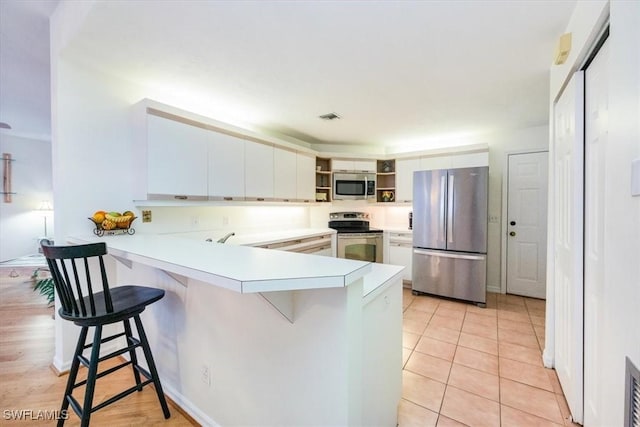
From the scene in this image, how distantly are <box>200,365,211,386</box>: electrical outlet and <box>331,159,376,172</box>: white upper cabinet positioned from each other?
3501 millimetres

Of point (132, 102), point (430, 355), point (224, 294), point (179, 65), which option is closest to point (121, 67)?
point (132, 102)

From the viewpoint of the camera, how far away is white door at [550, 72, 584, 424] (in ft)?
4.96

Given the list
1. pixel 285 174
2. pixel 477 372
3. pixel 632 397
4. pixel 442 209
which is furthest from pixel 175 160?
pixel 442 209

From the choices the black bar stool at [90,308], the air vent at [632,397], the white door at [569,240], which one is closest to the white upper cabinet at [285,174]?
the black bar stool at [90,308]

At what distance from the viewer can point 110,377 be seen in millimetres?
2002

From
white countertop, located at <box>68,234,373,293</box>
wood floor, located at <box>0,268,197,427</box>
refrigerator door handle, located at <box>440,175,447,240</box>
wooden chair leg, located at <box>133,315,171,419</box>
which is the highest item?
refrigerator door handle, located at <box>440,175,447,240</box>

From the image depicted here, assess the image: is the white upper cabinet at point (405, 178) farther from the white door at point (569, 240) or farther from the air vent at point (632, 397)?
the air vent at point (632, 397)

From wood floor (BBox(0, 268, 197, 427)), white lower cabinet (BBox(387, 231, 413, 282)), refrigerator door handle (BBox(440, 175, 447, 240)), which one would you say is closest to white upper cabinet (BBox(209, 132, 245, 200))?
wood floor (BBox(0, 268, 197, 427))

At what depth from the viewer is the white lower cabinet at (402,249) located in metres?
4.11

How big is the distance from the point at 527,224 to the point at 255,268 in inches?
166

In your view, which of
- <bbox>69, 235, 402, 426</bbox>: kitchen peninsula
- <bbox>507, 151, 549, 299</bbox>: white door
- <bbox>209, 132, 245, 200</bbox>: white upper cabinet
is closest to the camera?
<bbox>69, 235, 402, 426</bbox>: kitchen peninsula

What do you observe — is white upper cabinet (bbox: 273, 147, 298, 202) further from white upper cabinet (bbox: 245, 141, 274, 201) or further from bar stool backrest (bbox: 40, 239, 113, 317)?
bar stool backrest (bbox: 40, 239, 113, 317)

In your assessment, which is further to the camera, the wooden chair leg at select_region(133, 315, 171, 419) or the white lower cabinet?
the white lower cabinet

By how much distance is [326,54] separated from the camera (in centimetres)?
192
